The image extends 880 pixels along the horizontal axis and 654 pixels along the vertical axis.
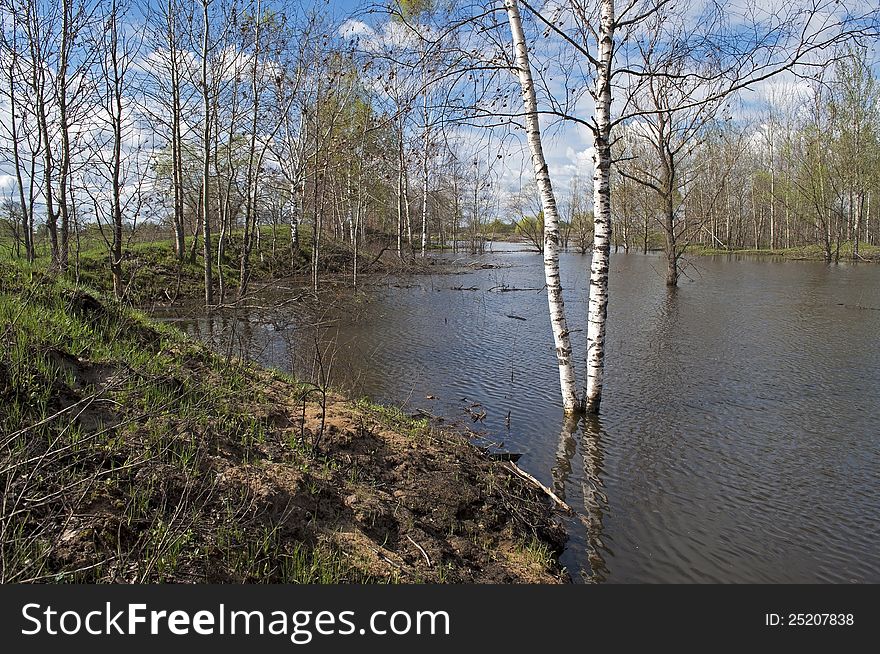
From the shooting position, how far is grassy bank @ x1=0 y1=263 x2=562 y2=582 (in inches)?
112

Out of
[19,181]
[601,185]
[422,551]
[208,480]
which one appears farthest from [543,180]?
[19,181]

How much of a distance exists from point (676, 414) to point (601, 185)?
3.18 m

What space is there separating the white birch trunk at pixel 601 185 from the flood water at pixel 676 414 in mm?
1236

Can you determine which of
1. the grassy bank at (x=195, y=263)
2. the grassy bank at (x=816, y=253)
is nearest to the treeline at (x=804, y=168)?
the grassy bank at (x=816, y=253)

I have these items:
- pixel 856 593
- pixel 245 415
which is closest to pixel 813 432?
pixel 856 593

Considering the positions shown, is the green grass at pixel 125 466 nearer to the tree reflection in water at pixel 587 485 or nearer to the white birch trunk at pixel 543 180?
the tree reflection in water at pixel 587 485

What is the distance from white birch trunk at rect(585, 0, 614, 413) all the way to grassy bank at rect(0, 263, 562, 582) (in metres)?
2.36

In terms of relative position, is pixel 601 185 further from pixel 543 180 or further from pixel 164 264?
pixel 164 264

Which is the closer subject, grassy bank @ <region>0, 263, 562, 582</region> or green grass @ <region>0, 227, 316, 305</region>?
grassy bank @ <region>0, 263, 562, 582</region>

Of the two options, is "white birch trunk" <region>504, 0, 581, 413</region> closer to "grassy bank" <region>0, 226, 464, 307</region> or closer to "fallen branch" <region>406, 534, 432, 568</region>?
"fallen branch" <region>406, 534, 432, 568</region>

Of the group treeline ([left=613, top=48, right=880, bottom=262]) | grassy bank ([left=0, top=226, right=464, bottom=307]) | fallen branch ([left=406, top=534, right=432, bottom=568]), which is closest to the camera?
fallen branch ([left=406, top=534, right=432, bottom=568])

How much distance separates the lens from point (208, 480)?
3471mm

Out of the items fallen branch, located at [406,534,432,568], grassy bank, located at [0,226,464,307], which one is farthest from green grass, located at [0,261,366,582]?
grassy bank, located at [0,226,464,307]

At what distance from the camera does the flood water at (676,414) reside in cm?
434
